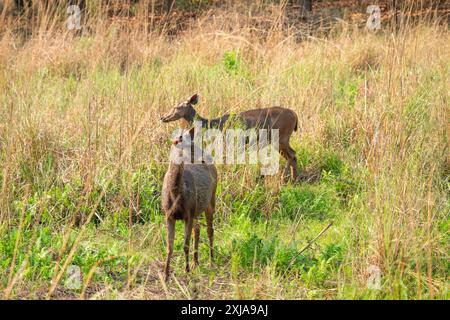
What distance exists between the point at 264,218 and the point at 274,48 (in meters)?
4.11

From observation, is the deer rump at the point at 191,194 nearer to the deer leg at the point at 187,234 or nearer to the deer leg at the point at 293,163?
the deer leg at the point at 187,234

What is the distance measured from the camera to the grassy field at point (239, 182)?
4762 mm

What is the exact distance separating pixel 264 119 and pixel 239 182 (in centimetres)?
136

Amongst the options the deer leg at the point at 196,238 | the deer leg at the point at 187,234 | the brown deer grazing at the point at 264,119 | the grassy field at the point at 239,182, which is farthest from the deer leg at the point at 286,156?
the deer leg at the point at 187,234

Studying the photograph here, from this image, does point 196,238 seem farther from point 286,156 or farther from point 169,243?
point 286,156

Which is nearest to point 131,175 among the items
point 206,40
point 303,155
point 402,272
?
point 303,155

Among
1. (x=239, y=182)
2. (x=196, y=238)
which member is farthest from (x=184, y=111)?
(x=196, y=238)

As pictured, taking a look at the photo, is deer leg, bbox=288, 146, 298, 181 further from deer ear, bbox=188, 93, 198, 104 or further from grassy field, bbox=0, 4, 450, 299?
deer ear, bbox=188, 93, 198, 104

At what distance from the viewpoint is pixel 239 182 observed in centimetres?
654

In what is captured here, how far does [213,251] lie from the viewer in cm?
538

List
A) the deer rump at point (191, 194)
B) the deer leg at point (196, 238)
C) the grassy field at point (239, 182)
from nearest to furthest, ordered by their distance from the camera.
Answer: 1. the grassy field at point (239, 182)
2. the deer rump at point (191, 194)
3. the deer leg at point (196, 238)

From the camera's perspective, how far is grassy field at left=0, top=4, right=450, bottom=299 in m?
4.76

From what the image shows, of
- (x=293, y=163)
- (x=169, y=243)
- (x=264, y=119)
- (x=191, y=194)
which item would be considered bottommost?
(x=293, y=163)

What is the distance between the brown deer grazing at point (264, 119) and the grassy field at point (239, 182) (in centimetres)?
14
